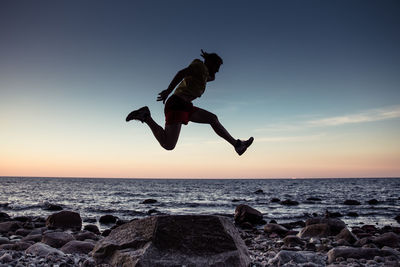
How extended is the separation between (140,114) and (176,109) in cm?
63

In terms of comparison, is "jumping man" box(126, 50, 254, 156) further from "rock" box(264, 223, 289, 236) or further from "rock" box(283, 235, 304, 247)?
"rock" box(264, 223, 289, 236)

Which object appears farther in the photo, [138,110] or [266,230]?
[266,230]

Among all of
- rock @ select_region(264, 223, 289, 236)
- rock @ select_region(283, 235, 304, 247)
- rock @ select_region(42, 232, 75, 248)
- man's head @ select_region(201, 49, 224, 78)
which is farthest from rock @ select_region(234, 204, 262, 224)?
man's head @ select_region(201, 49, 224, 78)

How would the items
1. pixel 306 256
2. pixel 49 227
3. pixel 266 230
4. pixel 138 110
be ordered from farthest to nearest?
pixel 49 227 < pixel 266 230 < pixel 306 256 < pixel 138 110

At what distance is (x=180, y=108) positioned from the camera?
16.6 feet

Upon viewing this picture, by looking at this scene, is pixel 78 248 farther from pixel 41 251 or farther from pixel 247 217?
pixel 247 217

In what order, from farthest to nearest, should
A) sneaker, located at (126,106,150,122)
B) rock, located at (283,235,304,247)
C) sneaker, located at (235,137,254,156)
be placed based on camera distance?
rock, located at (283,235,304,247)
sneaker, located at (235,137,254,156)
sneaker, located at (126,106,150,122)

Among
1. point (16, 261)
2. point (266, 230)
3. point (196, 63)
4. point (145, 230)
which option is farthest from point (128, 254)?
point (266, 230)

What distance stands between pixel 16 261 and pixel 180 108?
3.49 meters

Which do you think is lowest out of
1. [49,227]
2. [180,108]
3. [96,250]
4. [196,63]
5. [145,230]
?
[49,227]

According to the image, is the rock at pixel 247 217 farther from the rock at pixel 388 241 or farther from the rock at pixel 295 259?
the rock at pixel 295 259

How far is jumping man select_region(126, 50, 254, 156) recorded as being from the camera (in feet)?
16.1

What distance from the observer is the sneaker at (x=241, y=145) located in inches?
212

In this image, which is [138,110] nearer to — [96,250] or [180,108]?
[180,108]
